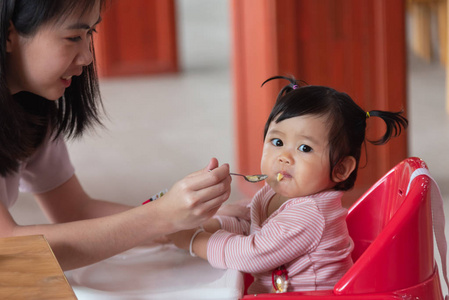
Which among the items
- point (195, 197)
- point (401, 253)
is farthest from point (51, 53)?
point (401, 253)

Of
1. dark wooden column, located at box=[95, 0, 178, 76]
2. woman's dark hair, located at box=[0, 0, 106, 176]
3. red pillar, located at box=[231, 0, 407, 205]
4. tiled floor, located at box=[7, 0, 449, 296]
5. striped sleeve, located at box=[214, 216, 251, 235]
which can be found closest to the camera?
woman's dark hair, located at box=[0, 0, 106, 176]

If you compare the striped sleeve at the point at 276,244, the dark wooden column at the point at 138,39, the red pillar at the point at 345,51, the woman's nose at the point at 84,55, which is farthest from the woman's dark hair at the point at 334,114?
the dark wooden column at the point at 138,39

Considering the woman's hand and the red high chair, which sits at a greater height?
the woman's hand

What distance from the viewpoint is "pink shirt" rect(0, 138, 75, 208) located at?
1.65m

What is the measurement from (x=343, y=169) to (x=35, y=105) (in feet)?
2.22

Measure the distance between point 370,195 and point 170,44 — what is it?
478cm

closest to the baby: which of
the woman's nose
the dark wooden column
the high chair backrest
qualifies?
the high chair backrest

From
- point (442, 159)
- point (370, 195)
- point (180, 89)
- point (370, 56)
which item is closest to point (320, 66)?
point (370, 56)

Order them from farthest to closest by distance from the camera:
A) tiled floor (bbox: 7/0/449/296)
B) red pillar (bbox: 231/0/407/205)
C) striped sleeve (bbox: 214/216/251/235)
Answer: tiled floor (bbox: 7/0/449/296) < red pillar (bbox: 231/0/407/205) < striped sleeve (bbox: 214/216/251/235)

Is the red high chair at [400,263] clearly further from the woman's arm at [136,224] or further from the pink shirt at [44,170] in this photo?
the pink shirt at [44,170]

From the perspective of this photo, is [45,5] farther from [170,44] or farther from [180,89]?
[170,44]

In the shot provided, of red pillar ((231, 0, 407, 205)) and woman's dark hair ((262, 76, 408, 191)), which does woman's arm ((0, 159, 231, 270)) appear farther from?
red pillar ((231, 0, 407, 205))

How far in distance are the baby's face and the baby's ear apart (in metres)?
0.01

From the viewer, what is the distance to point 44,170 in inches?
66.1
